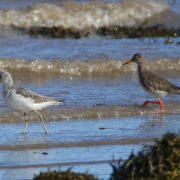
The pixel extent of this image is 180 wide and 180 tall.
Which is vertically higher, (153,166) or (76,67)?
(76,67)

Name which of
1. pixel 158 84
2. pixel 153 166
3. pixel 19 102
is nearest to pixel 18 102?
pixel 19 102

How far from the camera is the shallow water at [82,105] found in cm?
589

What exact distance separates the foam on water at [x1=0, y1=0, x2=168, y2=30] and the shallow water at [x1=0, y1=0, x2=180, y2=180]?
→ 0.54 ft

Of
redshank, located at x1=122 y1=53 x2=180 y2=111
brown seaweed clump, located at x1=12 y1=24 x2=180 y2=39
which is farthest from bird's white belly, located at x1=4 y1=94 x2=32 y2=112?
brown seaweed clump, located at x1=12 y1=24 x2=180 y2=39

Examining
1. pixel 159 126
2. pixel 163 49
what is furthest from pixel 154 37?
pixel 159 126

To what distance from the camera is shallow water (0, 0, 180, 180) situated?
232 inches

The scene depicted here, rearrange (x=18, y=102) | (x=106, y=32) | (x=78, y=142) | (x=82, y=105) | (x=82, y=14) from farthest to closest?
(x=82, y=14) < (x=106, y=32) < (x=82, y=105) < (x=18, y=102) < (x=78, y=142)

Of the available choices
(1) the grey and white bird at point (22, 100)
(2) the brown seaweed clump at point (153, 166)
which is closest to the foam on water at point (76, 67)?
(1) the grey and white bird at point (22, 100)

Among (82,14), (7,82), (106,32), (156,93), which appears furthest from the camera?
(82,14)

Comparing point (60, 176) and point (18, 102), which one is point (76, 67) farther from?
point (60, 176)

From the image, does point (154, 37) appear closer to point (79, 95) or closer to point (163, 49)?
point (163, 49)

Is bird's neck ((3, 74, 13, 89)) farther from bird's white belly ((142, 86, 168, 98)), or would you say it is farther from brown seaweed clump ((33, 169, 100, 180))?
brown seaweed clump ((33, 169, 100, 180))

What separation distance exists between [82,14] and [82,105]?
8.21 meters

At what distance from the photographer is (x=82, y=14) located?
16.1 metres
